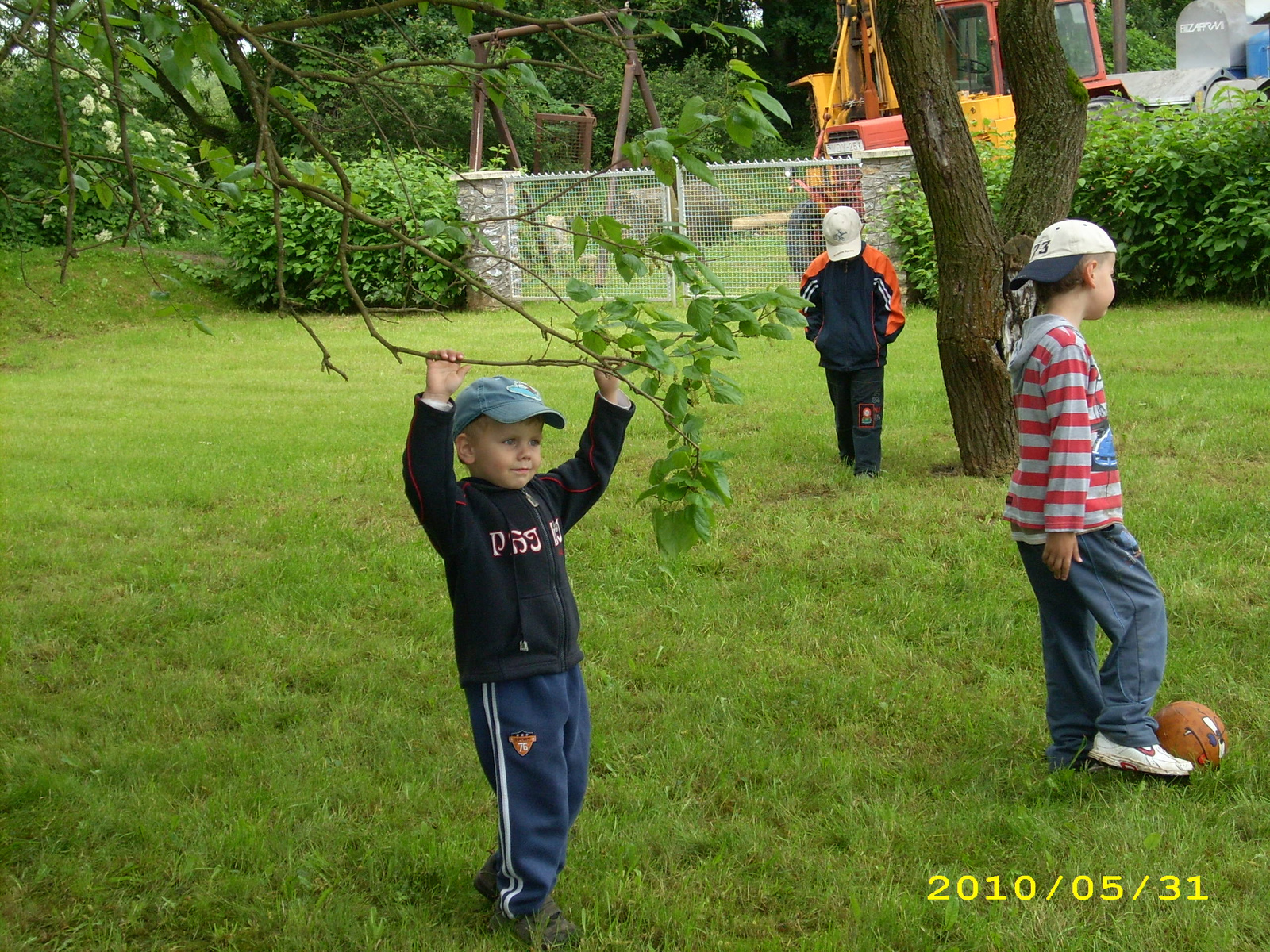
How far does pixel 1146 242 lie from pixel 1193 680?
10413mm

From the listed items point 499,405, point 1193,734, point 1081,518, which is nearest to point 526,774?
point 499,405

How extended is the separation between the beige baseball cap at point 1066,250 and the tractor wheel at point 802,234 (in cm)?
1229

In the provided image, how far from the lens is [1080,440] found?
3363 millimetres

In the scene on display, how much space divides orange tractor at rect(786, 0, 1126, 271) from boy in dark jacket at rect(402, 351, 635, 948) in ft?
43.4

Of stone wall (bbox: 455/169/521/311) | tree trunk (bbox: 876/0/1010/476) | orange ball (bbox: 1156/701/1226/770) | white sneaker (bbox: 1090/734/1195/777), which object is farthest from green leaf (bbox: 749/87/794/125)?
stone wall (bbox: 455/169/521/311)

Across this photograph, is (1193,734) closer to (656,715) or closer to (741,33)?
(656,715)

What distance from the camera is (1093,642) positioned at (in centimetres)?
365

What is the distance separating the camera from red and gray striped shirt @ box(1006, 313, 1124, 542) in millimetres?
3363

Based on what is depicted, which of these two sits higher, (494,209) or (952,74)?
(952,74)

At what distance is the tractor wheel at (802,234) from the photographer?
51.6ft

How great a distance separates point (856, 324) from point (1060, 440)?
4.13 meters

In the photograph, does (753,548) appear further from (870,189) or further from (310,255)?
(310,255)

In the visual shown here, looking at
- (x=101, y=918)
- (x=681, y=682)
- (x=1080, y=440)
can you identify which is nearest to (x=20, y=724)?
(x=101, y=918)
